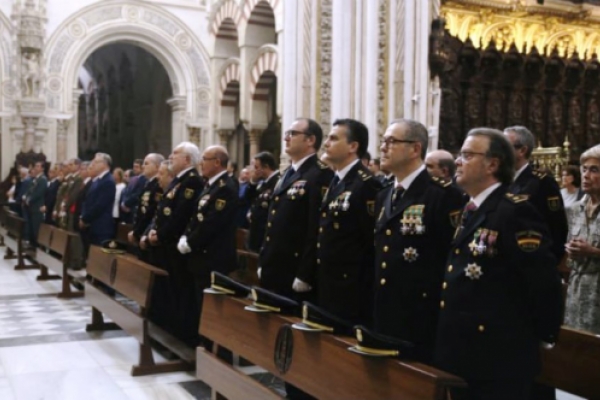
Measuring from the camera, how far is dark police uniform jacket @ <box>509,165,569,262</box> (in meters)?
3.71

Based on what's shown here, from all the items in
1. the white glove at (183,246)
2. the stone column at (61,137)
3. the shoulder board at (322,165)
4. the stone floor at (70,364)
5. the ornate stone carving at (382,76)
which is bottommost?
the stone floor at (70,364)

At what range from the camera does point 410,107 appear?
1069 centimetres

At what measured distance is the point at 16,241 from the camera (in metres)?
10.6

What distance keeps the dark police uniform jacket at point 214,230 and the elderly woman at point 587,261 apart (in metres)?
2.37

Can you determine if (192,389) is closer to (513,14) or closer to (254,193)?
(254,193)

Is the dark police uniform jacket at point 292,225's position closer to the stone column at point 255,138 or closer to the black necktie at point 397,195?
the black necktie at point 397,195

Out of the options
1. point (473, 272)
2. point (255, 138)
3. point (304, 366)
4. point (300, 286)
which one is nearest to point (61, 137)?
point (255, 138)

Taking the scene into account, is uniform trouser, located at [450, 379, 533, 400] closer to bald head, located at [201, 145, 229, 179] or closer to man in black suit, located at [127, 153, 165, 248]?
bald head, located at [201, 145, 229, 179]

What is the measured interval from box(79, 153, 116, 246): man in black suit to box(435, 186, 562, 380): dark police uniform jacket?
230 inches

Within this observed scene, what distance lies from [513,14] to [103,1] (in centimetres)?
981

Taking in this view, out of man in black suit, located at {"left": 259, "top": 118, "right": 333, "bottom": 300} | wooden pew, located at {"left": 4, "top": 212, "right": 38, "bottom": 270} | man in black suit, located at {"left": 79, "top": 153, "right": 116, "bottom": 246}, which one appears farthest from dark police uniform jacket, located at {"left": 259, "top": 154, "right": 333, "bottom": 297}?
wooden pew, located at {"left": 4, "top": 212, "right": 38, "bottom": 270}

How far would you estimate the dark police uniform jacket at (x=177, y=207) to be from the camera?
5.38 meters

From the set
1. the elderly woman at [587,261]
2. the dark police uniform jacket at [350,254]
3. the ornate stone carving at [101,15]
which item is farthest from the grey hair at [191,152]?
the ornate stone carving at [101,15]

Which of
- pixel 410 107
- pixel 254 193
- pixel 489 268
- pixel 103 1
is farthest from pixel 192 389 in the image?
pixel 103 1
